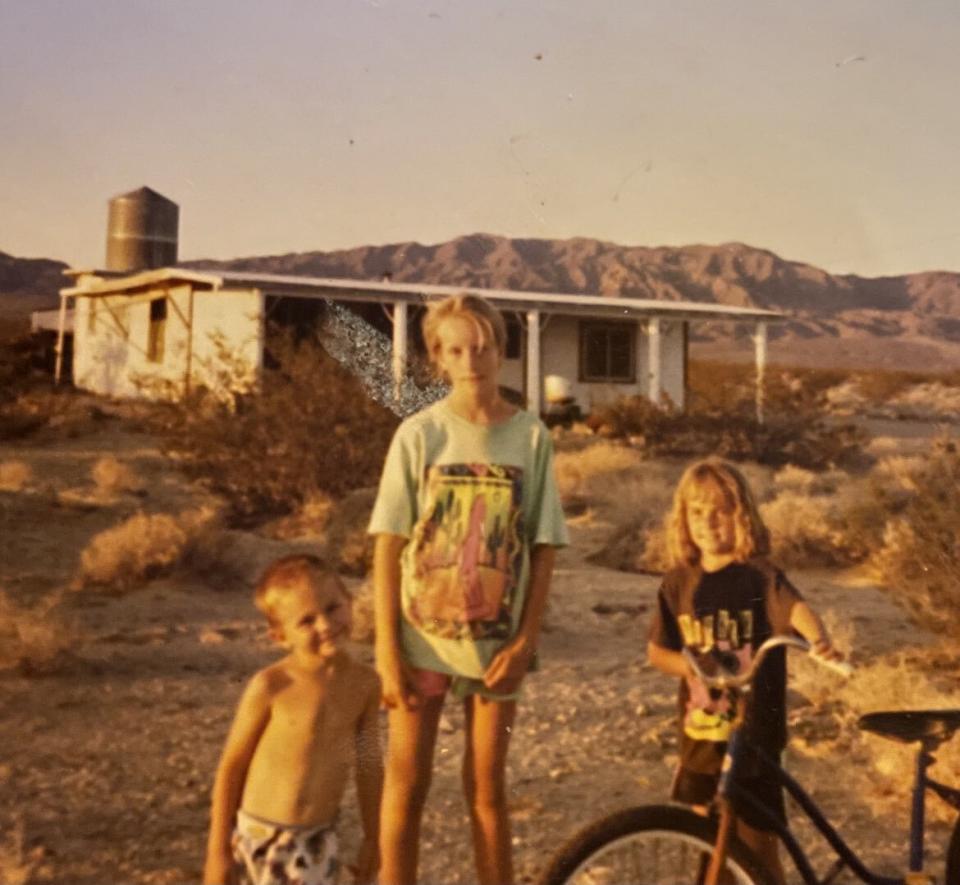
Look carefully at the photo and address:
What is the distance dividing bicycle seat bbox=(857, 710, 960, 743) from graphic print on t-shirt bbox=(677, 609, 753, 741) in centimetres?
33

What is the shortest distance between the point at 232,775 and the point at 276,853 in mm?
190

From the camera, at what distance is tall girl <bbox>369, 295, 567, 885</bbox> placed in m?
3.06

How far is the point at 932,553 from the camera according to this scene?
7078mm

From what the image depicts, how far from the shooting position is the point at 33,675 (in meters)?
6.69

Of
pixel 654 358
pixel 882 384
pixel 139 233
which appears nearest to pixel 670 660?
pixel 654 358

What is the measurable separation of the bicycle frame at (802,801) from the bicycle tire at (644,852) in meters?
0.09

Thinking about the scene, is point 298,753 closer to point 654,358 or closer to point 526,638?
point 526,638

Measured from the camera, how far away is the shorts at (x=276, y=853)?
2.76 meters

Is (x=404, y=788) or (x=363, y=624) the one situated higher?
(x=363, y=624)

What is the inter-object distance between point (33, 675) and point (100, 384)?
20.2 m

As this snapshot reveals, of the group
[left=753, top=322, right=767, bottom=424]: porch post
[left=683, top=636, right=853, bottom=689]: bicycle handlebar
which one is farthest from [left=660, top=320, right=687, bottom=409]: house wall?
[left=683, top=636, right=853, bottom=689]: bicycle handlebar

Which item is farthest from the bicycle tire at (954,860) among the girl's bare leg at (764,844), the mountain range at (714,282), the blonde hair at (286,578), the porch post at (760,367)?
the mountain range at (714,282)

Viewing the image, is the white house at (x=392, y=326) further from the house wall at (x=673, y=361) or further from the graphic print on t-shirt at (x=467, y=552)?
the graphic print on t-shirt at (x=467, y=552)

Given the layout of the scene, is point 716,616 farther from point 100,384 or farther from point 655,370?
point 100,384
